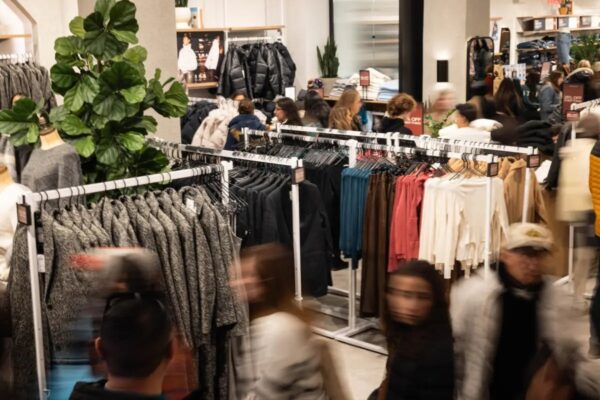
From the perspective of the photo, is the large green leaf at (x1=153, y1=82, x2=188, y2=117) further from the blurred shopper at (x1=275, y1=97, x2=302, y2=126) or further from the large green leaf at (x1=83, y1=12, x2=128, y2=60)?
the blurred shopper at (x1=275, y1=97, x2=302, y2=126)

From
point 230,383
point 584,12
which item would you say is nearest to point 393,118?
point 230,383

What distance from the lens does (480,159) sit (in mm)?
5695

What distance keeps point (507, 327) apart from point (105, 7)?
11.2 feet

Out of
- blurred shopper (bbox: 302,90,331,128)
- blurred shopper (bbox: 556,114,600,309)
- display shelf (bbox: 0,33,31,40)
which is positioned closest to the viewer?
blurred shopper (bbox: 556,114,600,309)

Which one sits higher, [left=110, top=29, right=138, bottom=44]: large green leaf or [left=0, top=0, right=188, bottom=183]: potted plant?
[left=110, top=29, right=138, bottom=44]: large green leaf

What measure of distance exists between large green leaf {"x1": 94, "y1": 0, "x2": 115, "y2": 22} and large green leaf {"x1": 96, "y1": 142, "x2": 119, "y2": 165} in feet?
2.63

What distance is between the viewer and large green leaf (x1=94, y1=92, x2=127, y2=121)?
18.2 ft

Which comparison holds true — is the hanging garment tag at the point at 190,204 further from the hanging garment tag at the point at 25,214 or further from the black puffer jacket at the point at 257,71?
the black puffer jacket at the point at 257,71

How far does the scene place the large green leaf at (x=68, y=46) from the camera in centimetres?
571

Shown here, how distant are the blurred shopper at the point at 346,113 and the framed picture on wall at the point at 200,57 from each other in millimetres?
4157

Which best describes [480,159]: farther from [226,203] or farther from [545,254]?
[545,254]

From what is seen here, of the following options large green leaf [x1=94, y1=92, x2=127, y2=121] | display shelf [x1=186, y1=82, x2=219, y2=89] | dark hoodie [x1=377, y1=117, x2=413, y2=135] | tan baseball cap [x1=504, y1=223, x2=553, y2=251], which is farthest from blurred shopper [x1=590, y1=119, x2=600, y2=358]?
display shelf [x1=186, y1=82, x2=219, y2=89]

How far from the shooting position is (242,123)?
28.3 feet

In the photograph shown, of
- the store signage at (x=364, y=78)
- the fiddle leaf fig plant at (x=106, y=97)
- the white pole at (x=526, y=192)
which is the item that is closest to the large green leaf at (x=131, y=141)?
the fiddle leaf fig plant at (x=106, y=97)
